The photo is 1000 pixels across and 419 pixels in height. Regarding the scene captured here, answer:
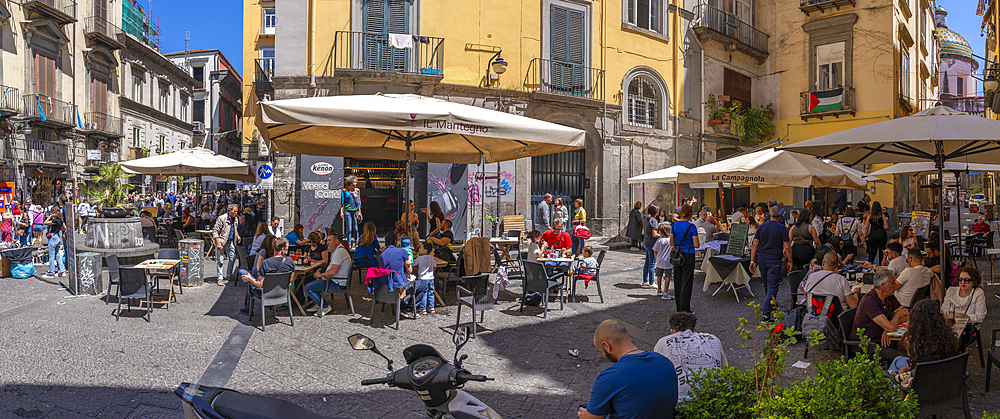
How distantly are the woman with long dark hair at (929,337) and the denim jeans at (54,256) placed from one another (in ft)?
41.8

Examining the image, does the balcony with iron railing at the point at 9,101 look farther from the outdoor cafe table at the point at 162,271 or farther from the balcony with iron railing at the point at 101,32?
the outdoor cafe table at the point at 162,271

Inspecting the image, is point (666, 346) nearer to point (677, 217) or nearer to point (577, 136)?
point (577, 136)

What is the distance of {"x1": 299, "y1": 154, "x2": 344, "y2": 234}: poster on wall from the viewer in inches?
568

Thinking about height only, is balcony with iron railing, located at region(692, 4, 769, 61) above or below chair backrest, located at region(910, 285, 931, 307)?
above

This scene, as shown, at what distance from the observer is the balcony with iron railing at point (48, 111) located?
22703mm

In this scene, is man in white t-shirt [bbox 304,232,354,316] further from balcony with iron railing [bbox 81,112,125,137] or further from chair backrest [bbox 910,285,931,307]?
balcony with iron railing [bbox 81,112,125,137]

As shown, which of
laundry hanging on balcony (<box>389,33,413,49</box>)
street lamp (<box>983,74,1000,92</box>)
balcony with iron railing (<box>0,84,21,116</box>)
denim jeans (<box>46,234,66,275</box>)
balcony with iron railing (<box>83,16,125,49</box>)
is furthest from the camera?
balcony with iron railing (<box>83,16,125,49</box>)

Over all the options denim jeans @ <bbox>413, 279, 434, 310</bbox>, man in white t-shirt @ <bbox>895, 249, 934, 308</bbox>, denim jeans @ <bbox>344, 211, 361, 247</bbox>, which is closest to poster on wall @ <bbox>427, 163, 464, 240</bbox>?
denim jeans @ <bbox>344, 211, 361, 247</bbox>

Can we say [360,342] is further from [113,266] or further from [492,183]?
[492,183]

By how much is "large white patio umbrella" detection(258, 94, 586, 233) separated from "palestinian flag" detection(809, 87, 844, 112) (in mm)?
17561

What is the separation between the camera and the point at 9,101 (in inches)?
853

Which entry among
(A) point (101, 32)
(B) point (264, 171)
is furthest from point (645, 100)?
(A) point (101, 32)

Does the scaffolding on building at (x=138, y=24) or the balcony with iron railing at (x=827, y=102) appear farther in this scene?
the scaffolding on building at (x=138, y=24)

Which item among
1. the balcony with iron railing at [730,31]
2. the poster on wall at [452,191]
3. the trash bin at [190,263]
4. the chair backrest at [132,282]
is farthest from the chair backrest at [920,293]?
the balcony with iron railing at [730,31]
